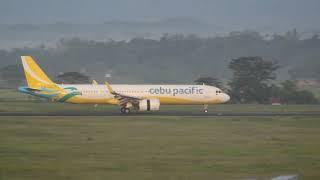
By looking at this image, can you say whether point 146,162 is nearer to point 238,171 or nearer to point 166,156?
point 166,156

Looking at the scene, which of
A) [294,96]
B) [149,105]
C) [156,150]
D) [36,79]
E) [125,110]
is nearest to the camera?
[156,150]

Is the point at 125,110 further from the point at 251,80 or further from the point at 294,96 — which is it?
the point at 251,80

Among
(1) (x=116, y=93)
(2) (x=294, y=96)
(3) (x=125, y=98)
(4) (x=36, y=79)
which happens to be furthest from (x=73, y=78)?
(1) (x=116, y=93)

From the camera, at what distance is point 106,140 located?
3119 centimetres

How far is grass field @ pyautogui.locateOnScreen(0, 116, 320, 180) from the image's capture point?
21.2 meters

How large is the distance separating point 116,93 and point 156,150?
104 feet

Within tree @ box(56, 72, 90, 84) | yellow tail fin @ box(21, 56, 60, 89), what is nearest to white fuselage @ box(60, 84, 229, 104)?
yellow tail fin @ box(21, 56, 60, 89)

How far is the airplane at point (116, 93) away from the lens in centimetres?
5884

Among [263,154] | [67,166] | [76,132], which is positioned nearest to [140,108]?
[76,132]

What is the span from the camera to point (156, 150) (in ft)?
89.0

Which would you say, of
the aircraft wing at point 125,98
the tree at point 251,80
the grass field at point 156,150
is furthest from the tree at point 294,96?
the grass field at point 156,150

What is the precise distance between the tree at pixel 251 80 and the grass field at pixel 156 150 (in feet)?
167

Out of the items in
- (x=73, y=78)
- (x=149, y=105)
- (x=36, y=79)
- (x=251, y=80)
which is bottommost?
(x=149, y=105)

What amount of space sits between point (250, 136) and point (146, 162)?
1229 centimetres
